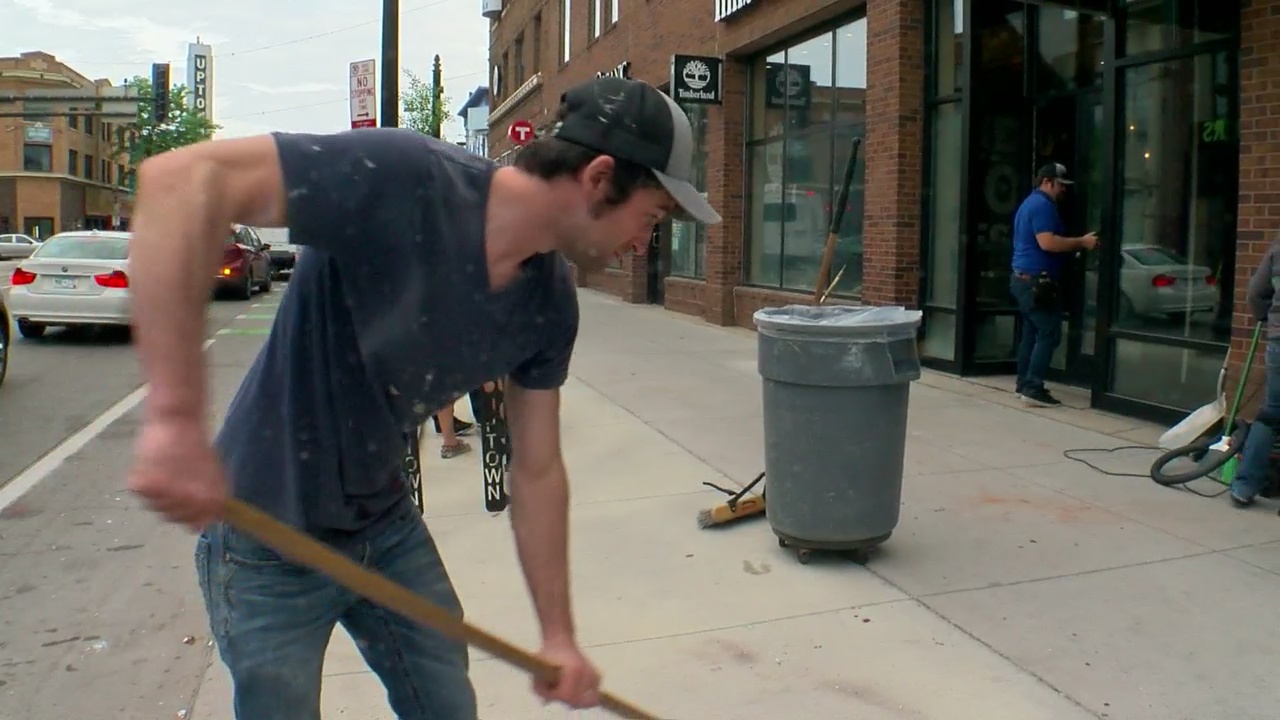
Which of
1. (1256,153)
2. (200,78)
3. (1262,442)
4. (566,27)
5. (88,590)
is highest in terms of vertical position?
(200,78)

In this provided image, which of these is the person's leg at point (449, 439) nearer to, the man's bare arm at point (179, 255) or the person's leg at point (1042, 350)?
the person's leg at point (1042, 350)

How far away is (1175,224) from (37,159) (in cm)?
7105

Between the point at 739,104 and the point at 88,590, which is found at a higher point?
the point at 739,104

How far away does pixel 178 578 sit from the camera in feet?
17.3


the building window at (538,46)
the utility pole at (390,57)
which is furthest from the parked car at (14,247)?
the utility pole at (390,57)

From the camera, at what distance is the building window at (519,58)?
105 feet

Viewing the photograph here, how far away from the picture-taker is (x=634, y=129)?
193 cm

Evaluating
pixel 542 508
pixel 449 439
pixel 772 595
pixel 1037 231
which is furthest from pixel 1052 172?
pixel 542 508

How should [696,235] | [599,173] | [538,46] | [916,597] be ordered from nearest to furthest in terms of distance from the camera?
[599,173], [916,597], [696,235], [538,46]

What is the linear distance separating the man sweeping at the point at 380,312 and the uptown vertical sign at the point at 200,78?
2583 inches

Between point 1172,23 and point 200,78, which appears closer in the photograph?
point 1172,23

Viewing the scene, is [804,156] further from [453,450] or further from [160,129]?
[160,129]

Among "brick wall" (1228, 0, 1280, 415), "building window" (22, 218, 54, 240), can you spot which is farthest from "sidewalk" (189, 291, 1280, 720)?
"building window" (22, 218, 54, 240)

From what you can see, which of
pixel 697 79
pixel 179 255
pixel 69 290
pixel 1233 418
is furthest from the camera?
pixel 697 79
